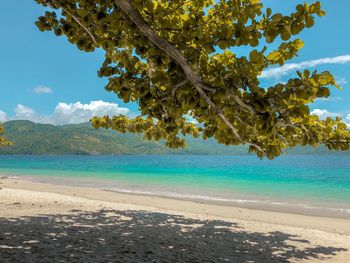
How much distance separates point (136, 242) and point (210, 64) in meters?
6.52

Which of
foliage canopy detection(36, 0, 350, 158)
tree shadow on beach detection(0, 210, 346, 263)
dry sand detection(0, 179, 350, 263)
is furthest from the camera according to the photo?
dry sand detection(0, 179, 350, 263)

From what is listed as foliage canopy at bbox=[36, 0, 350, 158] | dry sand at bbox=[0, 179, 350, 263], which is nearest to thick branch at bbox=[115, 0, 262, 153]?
foliage canopy at bbox=[36, 0, 350, 158]

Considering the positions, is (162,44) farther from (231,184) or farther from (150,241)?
(231,184)

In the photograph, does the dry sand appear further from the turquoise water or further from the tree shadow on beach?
the turquoise water

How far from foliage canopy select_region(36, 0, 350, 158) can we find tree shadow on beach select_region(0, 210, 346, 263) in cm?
391

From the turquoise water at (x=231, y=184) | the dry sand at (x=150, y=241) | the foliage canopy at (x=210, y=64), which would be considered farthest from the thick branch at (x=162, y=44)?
the turquoise water at (x=231, y=184)

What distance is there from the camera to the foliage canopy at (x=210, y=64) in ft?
17.2

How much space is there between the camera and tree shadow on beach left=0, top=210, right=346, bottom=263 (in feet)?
28.0

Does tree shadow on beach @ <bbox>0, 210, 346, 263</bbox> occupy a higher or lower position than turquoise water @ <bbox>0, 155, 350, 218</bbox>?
lower

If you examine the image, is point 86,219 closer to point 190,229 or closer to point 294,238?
point 190,229

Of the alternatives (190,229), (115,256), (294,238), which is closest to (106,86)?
(115,256)

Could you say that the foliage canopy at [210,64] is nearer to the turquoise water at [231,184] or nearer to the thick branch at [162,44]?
the thick branch at [162,44]

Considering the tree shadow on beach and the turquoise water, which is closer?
the tree shadow on beach

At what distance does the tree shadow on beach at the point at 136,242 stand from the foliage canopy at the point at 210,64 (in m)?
3.91
